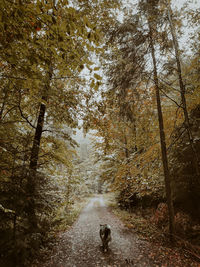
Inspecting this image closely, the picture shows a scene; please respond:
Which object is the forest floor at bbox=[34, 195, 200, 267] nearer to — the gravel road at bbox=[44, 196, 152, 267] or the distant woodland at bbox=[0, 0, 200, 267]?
the gravel road at bbox=[44, 196, 152, 267]

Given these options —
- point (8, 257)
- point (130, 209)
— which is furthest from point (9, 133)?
point (130, 209)

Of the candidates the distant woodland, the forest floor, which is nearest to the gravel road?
the forest floor

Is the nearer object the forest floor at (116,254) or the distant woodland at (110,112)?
the distant woodland at (110,112)

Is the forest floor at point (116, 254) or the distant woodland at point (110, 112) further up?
the distant woodland at point (110, 112)

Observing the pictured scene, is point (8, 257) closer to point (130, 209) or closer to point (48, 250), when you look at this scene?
point (48, 250)

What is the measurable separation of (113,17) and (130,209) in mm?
12128

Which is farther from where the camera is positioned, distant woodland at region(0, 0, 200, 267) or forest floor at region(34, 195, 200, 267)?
forest floor at region(34, 195, 200, 267)

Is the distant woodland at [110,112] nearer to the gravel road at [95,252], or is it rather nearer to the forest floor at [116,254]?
the forest floor at [116,254]

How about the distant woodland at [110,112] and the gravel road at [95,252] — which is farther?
the gravel road at [95,252]

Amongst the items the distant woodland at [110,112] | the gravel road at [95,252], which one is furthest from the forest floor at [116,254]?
the distant woodland at [110,112]

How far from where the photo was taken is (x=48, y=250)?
4883 mm

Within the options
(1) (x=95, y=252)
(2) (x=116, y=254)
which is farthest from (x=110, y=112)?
(1) (x=95, y=252)

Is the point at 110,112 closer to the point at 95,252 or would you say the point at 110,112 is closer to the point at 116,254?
the point at 116,254

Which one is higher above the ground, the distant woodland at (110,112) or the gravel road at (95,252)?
the distant woodland at (110,112)
